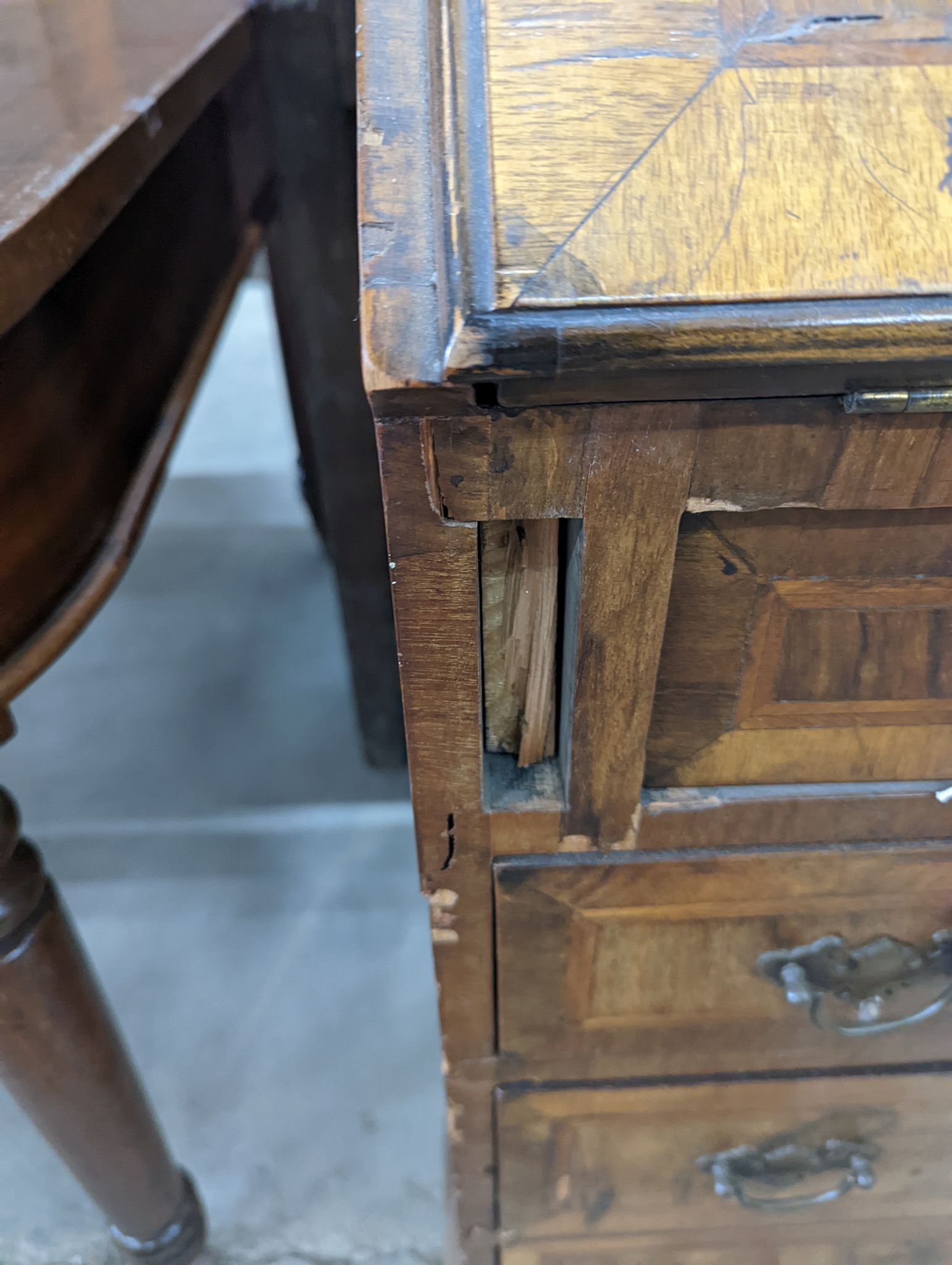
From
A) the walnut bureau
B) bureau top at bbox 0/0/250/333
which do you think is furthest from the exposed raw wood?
bureau top at bbox 0/0/250/333

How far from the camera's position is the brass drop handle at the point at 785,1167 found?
0.57 meters

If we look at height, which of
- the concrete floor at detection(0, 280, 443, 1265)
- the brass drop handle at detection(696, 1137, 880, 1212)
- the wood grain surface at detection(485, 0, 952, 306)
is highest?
the wood grain surface at detection(485, 0, 952, 306)

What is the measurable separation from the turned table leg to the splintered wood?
28 cm

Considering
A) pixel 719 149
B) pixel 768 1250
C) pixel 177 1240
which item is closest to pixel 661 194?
pixel 719 149

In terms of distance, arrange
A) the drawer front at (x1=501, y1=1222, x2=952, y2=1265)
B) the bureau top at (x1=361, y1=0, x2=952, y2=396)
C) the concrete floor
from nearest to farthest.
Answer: the bureau top at (x1=361, y1=0, x2=952, y2=396)
the drawer front at (x1=501, y1=1222, x2=952, y2=1265)
the concrete floor

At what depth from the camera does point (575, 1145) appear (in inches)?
22.0

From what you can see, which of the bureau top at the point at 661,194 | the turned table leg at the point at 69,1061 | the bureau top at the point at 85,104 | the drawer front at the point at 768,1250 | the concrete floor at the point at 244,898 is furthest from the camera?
the concrete floor at the point at 244,898

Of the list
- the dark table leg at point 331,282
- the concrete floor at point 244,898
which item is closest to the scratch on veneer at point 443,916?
the dark table leg at point 331,282

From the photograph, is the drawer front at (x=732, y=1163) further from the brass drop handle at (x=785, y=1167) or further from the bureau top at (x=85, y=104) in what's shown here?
the bureau top at (x=85, y=104)

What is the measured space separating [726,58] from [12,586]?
38 cm

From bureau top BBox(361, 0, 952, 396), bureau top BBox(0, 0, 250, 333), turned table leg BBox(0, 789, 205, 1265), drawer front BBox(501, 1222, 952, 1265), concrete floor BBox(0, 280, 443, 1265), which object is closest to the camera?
bureau top BBox(361, 0, 952, 396)

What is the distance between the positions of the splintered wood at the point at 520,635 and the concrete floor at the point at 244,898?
23.6 inches

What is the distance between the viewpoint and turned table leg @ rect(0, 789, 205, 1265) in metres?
0.52

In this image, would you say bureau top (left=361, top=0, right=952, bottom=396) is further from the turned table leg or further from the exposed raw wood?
the turned table leg
